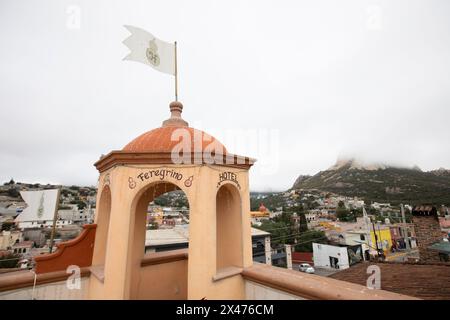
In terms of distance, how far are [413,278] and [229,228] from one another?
4727 millimetres

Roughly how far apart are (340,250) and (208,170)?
36.9 m

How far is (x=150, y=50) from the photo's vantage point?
535cm

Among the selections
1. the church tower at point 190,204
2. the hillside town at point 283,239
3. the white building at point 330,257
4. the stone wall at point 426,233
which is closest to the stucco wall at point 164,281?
the church tower at point 190,204

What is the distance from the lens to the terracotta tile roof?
4543mm

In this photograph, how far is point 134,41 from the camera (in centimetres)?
505

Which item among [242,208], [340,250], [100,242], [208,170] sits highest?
[208,170]

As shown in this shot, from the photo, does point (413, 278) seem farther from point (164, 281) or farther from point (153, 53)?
point (153, 53)

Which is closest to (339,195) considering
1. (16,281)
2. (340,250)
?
(340,250)

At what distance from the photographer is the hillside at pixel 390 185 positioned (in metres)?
66.1

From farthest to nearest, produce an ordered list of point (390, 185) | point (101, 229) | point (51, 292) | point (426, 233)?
point (390, 185) < point (426, 233) < point (101, 229) < point (51, 292)

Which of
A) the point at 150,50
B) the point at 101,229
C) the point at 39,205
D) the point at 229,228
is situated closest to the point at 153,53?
the point at 150,50

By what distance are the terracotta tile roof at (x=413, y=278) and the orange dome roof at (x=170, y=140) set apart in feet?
15.9

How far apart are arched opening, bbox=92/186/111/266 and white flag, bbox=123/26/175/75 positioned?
10.1ft
